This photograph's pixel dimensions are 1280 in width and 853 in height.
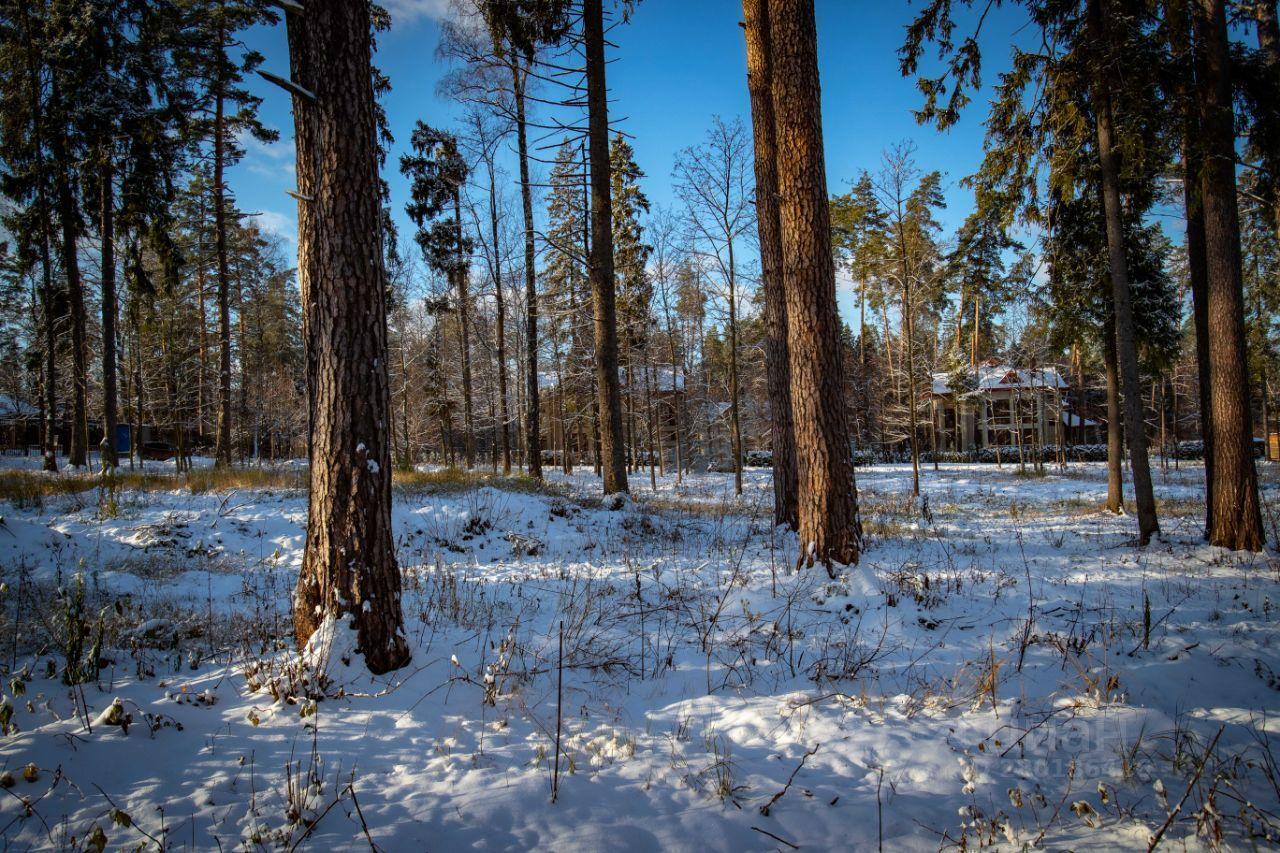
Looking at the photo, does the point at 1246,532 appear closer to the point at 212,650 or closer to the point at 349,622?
the point at 349,622

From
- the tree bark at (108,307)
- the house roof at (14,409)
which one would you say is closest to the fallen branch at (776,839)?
the tree bark at (108,307)

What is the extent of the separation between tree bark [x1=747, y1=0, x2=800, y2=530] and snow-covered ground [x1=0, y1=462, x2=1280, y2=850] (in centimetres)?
219

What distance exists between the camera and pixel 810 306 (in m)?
5.40

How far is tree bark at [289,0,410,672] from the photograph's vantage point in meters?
3.36

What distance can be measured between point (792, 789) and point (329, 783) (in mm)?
2194

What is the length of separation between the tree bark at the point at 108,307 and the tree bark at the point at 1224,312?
65.4 ft

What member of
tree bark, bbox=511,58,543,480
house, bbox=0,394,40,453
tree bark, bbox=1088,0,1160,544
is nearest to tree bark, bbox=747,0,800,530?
tree bark, bbox=1088,0,1160,544

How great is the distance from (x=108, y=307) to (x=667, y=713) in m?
17.6

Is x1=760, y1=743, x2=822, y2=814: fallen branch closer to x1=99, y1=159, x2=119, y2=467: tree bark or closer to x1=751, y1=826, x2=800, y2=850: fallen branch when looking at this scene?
x1=751, y1=826, x2=800, y2=850: fallen branch

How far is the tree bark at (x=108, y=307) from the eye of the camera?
12747mm

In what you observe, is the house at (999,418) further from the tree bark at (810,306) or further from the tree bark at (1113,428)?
the tree bark at (810,306)

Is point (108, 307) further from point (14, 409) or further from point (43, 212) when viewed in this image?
point (14, 409)

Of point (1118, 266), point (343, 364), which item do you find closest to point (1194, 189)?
point (1118, 266)

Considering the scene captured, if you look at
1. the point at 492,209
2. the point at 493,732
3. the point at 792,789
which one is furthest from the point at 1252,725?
the point at 492,209
